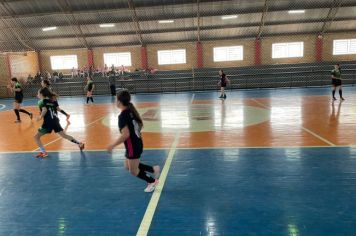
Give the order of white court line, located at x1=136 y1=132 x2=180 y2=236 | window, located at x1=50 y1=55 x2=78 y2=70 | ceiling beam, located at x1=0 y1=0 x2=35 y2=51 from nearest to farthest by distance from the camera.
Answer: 1. white court line, located at x1=136 y1=132 x2=180 y2=236
2. ceiling beam, located at x1=0 y1=0 x2=35 y2=51
3. window, located at x1=50 y1=55 x2=78 y2=70

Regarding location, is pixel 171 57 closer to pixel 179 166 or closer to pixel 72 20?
pixel 72 20

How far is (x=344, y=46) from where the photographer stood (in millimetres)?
29844

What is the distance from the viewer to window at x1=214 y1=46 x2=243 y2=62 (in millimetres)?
30906

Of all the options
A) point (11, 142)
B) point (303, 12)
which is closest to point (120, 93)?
point (11, 142)

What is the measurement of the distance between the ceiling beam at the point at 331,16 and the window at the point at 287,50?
2.50m

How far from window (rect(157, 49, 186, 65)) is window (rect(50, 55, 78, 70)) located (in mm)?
9839

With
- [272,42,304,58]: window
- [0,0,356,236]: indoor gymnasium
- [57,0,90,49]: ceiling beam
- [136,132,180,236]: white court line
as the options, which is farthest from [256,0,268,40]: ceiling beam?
[136,132,180,236]: white court line

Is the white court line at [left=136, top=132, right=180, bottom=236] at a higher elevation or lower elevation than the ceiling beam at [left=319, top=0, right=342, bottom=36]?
lower

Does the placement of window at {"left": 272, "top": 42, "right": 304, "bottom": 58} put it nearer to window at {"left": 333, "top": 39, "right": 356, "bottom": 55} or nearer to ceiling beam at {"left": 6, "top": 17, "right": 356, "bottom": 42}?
ceiling beam at {"left": 6, "top": 17, "right": 356, "bottom": 42}

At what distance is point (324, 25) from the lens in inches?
1108

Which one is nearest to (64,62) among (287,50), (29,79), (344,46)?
(29,79)

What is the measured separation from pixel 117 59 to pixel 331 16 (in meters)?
22.6

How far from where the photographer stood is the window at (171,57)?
3133 centimetres

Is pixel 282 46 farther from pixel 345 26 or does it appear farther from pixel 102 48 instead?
pixel 102 48
